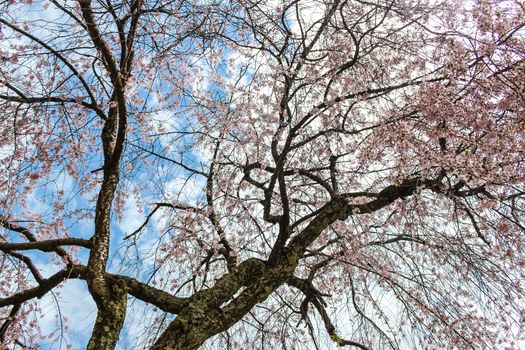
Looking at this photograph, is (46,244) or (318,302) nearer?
(46,244)

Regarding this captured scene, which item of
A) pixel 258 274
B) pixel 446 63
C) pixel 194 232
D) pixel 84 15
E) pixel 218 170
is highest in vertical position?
pixel 218 170

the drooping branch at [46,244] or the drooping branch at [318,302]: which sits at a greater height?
the drooping branch at [46,244]

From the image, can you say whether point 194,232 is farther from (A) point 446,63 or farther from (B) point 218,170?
(A) point 446,63

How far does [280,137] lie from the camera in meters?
4.66

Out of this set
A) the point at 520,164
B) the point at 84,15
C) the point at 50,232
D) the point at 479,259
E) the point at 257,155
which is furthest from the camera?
the point at 257,155

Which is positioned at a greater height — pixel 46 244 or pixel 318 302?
pixel 46 244

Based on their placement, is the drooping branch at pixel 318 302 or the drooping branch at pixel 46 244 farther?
the drooping branch at pixel 318 302

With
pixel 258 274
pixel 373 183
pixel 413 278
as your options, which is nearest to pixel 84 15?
pixel 258 274

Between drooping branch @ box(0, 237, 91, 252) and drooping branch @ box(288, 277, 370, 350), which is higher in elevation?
drooping branch @ box(0, 237, 91, 252)

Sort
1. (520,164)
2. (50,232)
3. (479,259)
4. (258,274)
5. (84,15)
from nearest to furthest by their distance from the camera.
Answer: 1. (84,15)
2. (520,164)
3. (258,274)
4. (479,259)
5. (50,232)

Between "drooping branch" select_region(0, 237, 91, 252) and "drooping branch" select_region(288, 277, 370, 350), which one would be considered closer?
"drooping branch" select_region(0, 237, 91, 252)

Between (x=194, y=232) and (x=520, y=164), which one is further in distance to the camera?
(x=194, y=232)

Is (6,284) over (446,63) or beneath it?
over

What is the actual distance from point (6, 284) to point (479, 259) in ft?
16.6
